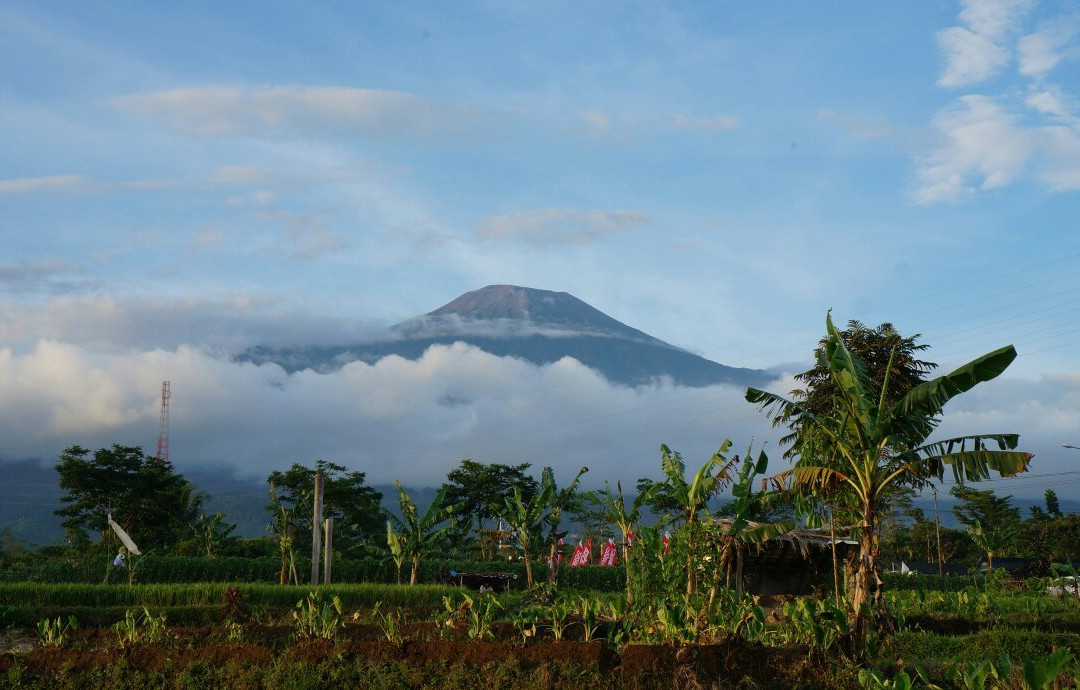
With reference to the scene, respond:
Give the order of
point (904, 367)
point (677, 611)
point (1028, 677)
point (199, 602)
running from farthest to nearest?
point (904, 367), point (199, 602), point (677, 611), point (1028, 677)

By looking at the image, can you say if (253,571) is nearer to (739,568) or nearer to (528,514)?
(528,514)

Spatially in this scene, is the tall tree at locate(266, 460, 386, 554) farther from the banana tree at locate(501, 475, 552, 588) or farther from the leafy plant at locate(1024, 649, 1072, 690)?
the leafy plant at locate(1024, 649, 1072, 690)

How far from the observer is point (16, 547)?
2675 inches

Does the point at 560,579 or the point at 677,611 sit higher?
the point at 677,611

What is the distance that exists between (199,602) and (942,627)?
592 inches

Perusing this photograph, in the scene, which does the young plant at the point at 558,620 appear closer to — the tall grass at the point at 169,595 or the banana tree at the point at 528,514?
the tall grass at the point at 169,595

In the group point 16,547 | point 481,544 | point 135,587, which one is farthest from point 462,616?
point 16,547

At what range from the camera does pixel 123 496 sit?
44000 millimetres

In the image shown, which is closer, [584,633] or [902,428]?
[584,633]

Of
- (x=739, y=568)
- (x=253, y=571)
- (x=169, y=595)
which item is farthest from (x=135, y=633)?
(x=253, y=571)

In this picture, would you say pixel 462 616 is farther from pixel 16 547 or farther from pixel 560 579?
pixel 16 547

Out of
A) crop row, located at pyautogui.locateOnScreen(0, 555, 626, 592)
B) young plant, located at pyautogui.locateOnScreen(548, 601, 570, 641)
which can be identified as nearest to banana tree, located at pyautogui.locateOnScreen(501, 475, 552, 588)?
crop row, located at pyautogui.locateOnScreen(0, 555, 626, 592)

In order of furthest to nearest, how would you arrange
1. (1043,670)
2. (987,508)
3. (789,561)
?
1. (987,508)
2. (789,561)
3. (1043,670)

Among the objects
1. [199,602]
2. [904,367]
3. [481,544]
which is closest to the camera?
[199,602]
